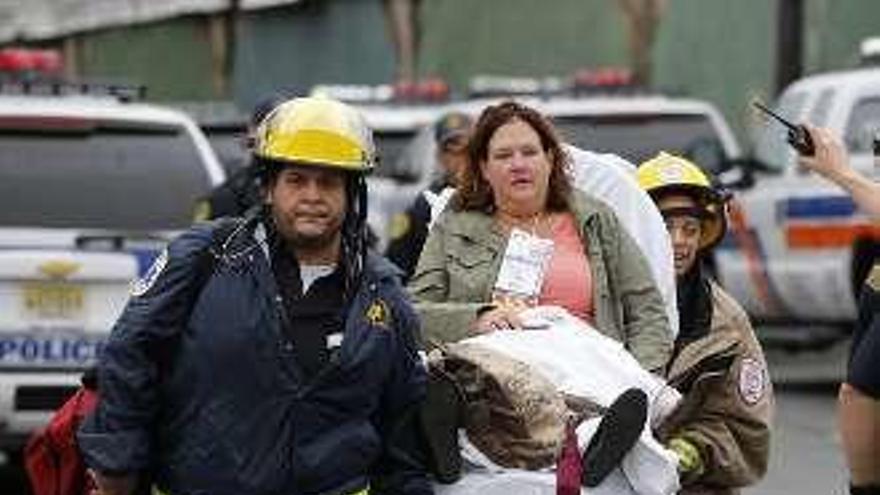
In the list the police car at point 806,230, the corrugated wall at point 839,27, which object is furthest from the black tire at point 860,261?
the corrugated wall at point 839,27

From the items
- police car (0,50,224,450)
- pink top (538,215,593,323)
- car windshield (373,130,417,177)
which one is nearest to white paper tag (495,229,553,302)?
pink top (538,215,593,323)

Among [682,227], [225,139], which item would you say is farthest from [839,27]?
[682,227]

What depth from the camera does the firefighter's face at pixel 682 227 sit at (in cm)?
593

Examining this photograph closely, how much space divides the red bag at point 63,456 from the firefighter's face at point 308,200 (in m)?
0.57

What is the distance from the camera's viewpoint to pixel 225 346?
15.3 ft

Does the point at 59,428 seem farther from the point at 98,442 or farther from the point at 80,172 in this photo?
the point at 80,172

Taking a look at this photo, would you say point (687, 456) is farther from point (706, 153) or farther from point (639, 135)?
point (706, 153)

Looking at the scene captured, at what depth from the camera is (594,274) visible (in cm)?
554

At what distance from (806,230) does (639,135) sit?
1.42 metres

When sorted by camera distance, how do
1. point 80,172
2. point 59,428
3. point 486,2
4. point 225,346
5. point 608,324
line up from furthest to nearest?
point 486,2 → point 80,172 → point 608,324 → point 59,428 → point 225,346

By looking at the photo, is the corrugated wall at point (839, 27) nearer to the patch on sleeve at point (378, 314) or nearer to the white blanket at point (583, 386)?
the white blanket at point (583, 386)

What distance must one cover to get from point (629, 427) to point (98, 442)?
1.03 metres

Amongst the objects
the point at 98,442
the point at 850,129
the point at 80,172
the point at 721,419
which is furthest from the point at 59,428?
the point at 850,129

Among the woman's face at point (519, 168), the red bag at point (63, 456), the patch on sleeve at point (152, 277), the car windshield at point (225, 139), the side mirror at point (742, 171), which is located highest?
the woman's face at point (519, 168)
